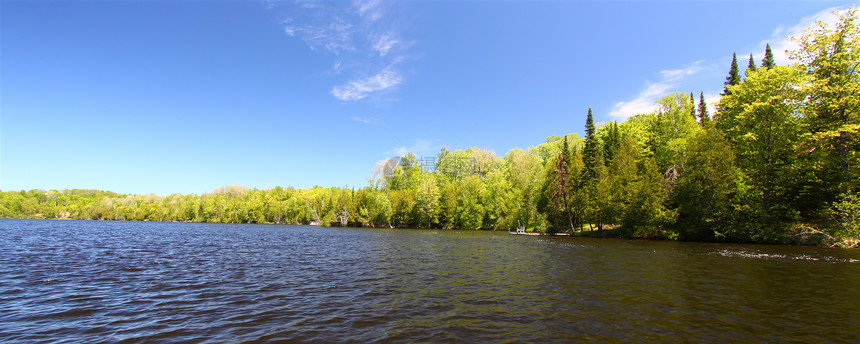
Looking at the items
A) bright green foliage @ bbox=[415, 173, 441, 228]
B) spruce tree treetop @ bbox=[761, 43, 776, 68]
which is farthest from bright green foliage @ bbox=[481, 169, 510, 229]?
spruce tree treetop @ bbox=[761, 43, 776, 68]

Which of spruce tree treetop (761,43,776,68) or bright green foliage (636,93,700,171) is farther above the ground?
spruce tree treetop (761,43,776,68)

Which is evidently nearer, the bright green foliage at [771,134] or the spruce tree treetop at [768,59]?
the bright green foliage at [771,134]

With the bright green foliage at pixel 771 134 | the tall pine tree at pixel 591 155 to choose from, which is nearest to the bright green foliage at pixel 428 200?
the tall pine tree at pixel 591 155

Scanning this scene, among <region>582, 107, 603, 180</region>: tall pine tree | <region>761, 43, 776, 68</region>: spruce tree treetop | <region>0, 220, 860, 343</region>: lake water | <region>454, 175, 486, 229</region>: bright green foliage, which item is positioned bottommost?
<region>0, 220, 860, 343</region>: lake water

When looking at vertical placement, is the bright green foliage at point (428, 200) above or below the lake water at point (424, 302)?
above

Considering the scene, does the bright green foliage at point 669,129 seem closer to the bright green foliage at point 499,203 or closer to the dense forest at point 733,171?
the dense forest at point 733,171

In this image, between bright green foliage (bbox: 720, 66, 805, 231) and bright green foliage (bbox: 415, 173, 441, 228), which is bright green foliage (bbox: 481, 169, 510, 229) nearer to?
bright green foliage (bbox: 415, 173, 441, 228)

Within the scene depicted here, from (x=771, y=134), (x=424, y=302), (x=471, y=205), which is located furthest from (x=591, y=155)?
(x=424, y=302)

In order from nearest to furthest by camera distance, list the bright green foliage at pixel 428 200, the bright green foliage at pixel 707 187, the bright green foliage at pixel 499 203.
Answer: the bright green foliage at pixel 707 187
the bright green foliage at pixel 499 203
the bright green foliage at pixel 428 200

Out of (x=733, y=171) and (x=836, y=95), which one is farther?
(x=733, y=171)

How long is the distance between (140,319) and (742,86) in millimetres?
63090

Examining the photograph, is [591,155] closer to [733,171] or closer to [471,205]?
[733,171]

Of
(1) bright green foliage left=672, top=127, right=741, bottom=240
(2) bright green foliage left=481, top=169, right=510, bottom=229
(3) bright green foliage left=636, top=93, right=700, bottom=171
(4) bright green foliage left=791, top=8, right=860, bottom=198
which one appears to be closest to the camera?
(4) bright green foliage left=791, top=8, right=860, bottom=198

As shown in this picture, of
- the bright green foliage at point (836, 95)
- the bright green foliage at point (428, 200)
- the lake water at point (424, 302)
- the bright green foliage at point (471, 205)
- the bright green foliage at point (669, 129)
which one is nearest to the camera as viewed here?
the lake water at point (424, 302)
